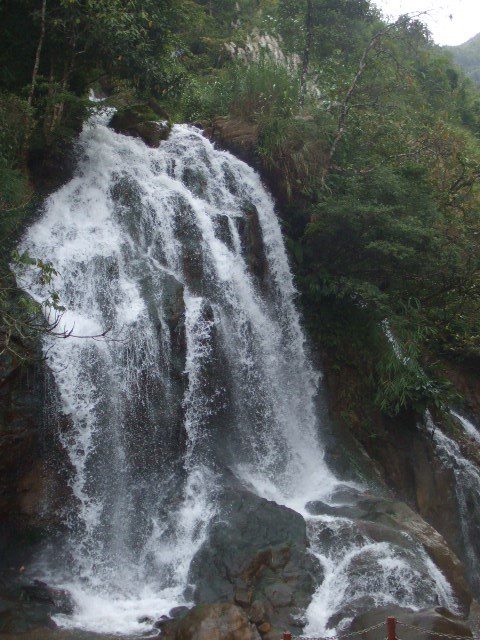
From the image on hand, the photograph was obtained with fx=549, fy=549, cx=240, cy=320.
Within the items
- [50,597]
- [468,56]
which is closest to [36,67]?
[50,597]

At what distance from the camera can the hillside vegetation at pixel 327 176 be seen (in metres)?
9.07

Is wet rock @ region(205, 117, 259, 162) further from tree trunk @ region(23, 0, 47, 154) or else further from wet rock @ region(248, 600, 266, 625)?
wet rock @ region(248, 600, 266, 625)

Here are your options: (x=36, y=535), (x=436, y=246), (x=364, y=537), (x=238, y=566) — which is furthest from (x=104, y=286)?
(x=436, y=246)

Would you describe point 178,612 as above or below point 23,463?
below

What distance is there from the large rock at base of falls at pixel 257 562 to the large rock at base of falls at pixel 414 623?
74cm

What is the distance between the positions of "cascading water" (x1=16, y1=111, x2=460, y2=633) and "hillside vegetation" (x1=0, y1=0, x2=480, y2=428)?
0.68 m

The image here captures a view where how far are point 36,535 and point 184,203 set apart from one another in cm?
606

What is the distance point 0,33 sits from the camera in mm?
9234

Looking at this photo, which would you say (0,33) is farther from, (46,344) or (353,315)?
(353,315)

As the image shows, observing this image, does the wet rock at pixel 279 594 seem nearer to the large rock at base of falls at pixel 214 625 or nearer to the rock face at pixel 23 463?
the large rock at base of falls at pixel 214 625

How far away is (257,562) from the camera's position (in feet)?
21.0

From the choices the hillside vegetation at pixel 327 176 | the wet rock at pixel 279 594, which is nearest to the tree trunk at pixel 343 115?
the hillside vegetation at pixel 327 176

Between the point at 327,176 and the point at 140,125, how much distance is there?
13.2 ft

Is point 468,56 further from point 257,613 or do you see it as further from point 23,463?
point 257,613
